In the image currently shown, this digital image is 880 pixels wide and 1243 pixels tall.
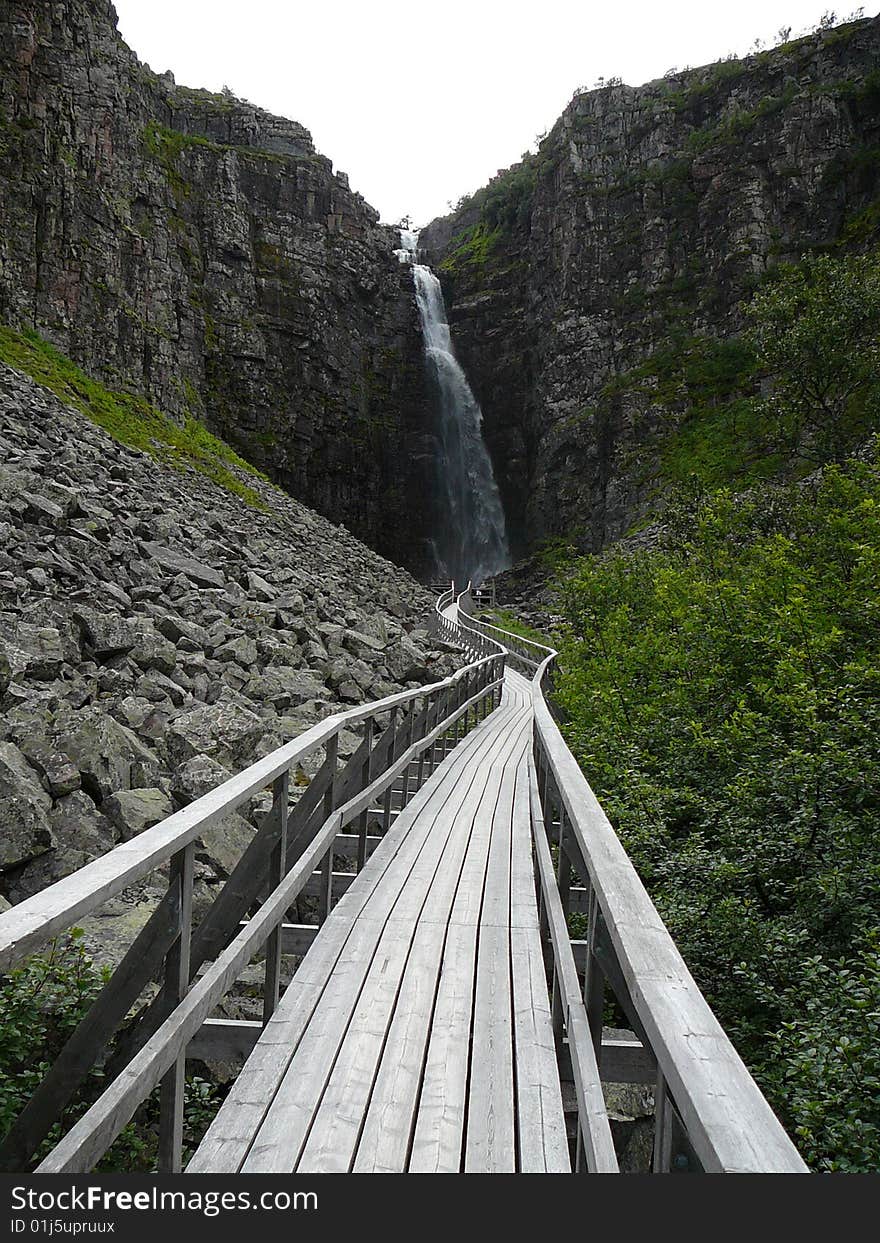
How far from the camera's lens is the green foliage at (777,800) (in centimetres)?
393

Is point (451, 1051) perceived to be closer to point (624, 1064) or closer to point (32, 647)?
point (624, 1064)

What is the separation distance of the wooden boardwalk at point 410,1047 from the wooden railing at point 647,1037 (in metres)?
0.33

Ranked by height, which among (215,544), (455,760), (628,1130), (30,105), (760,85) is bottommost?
(628,1130)

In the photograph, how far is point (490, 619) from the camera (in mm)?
37219

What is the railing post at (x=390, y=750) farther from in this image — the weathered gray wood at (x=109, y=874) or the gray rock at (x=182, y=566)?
the gray rock at (x=182, y=566)

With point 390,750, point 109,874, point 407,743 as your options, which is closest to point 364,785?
point 390,750

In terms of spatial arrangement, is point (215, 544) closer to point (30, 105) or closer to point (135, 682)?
point (135, 682)

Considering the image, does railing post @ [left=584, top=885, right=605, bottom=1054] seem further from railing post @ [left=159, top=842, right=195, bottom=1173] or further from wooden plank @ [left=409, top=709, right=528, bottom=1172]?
railing post @ [left=159, top=842, right=195, bottom=1173]

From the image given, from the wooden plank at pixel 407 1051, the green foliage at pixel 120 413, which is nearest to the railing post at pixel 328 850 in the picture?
the wooden plank at pixel 407 1051

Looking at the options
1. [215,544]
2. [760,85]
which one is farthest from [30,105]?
[760,85]

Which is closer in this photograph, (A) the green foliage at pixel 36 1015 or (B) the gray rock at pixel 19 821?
(A) the green foliage at pixel 36 1015

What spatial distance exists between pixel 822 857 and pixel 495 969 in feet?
10.6

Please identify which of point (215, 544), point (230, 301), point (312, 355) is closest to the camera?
point (215, 544)

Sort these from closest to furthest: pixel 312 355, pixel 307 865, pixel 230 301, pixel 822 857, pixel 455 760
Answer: pixel 307 865, pixel 822 857, pixel 455 760, pixel 230 301, pixel 312 355
